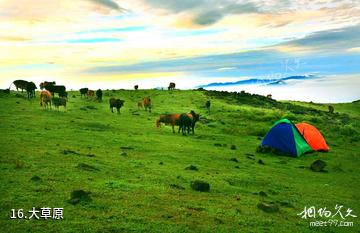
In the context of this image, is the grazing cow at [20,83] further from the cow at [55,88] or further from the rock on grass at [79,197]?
the rock on grass at [79,197]

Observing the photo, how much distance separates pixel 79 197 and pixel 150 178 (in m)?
4.87

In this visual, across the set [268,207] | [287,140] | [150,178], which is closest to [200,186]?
[150,178]

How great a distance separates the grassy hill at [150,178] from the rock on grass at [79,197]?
3.5 inches

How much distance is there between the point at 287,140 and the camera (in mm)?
32344

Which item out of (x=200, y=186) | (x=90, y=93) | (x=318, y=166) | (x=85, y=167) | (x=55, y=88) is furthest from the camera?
(x=90, y=93)

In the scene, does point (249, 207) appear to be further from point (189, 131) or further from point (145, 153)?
point (189, 131)

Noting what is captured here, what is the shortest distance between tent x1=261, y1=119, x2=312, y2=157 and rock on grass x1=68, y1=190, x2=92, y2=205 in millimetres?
22332

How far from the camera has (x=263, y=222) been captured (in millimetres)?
13898

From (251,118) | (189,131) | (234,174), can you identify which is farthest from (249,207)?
(251,118)

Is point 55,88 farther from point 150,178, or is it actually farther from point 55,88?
point 150,178

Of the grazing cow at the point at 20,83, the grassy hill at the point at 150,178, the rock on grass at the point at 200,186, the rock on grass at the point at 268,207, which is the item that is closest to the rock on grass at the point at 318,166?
the grassy hill at the point at 150,178

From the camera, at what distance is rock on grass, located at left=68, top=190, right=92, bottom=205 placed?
531 inches

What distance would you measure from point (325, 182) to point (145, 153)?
472 inches

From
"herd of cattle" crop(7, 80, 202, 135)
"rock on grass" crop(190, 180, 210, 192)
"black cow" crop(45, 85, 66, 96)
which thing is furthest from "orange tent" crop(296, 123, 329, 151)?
"black cow" crop(45, 85, 66, 96)
